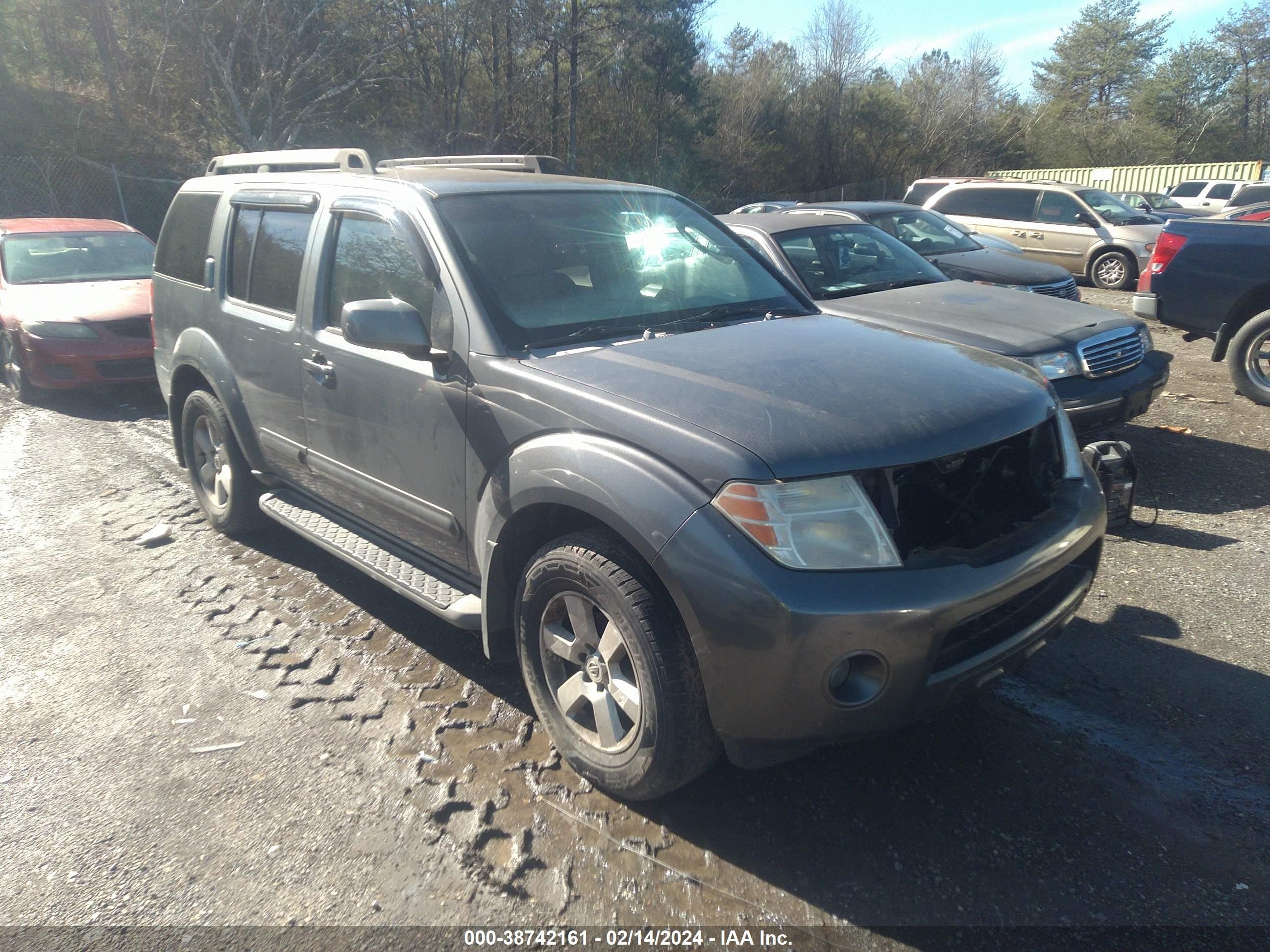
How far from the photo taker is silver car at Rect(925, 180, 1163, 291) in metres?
15.2

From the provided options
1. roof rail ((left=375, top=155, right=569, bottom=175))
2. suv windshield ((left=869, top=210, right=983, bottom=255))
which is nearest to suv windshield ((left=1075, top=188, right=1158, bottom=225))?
suv windshield ((left=869, top=210, right=983, bottom=255))

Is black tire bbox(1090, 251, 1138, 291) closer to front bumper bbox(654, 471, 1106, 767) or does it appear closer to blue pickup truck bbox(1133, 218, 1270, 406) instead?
blue pickup truck bbox(1133, 218, 1270, 406)

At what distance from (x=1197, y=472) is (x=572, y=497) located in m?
5.16

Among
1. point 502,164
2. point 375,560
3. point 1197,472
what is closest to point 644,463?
point 375,560

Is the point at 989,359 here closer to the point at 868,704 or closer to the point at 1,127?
the point at 868,704

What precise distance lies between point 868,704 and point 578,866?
3.27 feet

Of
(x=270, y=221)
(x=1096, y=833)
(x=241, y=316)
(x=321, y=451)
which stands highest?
(x=270, y=221)

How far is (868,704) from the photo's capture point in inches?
95.4

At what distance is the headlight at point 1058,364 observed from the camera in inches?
215

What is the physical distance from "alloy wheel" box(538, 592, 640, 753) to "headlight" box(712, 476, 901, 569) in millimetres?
560

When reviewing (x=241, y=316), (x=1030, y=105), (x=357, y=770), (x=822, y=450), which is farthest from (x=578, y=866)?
(x=1030, y=105)

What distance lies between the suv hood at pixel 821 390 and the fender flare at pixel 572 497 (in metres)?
0.19

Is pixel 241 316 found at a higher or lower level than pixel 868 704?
higher

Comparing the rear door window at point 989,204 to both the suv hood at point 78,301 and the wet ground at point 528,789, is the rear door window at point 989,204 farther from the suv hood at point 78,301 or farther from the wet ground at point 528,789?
the suv hood at point 78,301
